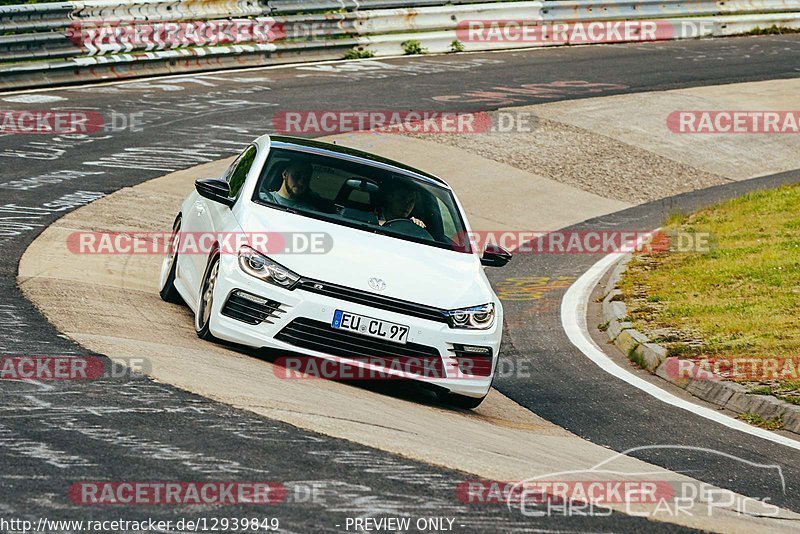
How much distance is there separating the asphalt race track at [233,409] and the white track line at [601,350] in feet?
0.48

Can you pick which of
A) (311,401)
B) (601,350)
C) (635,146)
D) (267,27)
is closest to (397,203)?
(311,401)

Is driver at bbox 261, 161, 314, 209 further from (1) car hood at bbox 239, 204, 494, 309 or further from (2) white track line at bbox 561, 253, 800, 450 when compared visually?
(2) white track line at bbox 561, 253, 800, 450

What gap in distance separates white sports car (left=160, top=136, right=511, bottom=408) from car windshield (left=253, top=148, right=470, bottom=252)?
0.01m

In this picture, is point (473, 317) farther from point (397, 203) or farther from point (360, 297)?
point (397, 203)

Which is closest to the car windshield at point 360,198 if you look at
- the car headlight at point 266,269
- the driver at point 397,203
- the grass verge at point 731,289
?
the driver at point 397,203

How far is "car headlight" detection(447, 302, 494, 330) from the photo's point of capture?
8.49 meters

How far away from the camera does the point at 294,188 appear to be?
9.62 meters

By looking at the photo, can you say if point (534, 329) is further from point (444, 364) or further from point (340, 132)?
point (340, 132)

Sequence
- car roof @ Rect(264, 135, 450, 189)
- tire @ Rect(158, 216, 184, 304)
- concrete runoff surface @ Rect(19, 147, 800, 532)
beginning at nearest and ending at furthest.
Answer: concrete runoff surface @ Rect(19, 147, 800, 532), car roof @ Rect(264, 135, 450, 189), tire @ Rect(158, 216, 184, 304)

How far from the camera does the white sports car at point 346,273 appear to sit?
8297 mm

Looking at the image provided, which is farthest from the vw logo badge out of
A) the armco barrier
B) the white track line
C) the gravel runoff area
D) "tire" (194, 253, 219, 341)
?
the armco barrier

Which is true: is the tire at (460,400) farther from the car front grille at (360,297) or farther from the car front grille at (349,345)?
the car front grille at (360,297)

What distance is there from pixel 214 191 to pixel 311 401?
2662 mm

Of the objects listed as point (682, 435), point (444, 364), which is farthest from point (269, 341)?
point (682, 435)
